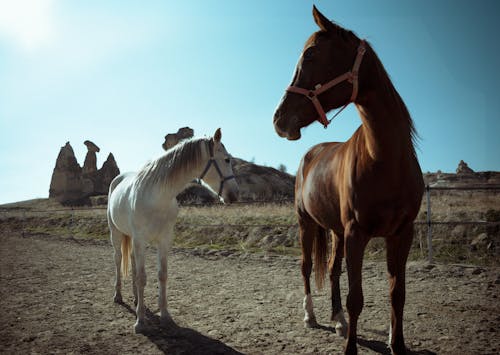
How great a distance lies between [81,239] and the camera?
1257 cm

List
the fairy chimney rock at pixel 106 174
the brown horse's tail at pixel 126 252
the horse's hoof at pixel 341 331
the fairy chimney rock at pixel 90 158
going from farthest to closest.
Result: the fairy chimney rock at pixel 90 158
the fairy chimney rock at pixel 106 174
the brown horse's tail at pixel 126 252
the horse's hoof at pixel 341 331

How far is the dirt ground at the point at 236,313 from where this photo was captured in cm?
288

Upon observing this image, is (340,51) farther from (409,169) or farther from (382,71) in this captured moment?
(409,169)

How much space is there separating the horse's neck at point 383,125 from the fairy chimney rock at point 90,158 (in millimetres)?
44915

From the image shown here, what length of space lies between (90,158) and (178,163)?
4488 cm

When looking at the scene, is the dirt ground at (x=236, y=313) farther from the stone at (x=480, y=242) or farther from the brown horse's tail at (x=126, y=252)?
the stone at (x=480, y=242)

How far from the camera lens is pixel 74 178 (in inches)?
1543

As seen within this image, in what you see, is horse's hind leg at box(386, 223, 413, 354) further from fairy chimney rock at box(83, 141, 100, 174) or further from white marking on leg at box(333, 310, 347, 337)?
fairy chimney rock at box(83, 141, 100, 174)

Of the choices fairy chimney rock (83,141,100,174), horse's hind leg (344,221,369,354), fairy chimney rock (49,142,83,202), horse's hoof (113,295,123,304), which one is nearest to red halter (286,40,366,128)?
horse's hind leg (344,221,369,354)

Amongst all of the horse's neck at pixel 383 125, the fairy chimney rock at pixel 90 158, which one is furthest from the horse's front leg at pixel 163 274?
the fairy chimney rock at pixel 90 158

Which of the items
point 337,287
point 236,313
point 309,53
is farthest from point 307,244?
point 309,53

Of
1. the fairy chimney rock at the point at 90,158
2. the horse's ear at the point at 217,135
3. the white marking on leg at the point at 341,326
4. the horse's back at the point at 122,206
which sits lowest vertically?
the white marking on leg at the point at 341,326

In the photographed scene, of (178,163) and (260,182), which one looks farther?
(260,182)

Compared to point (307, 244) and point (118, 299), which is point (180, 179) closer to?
point (307, 244)
